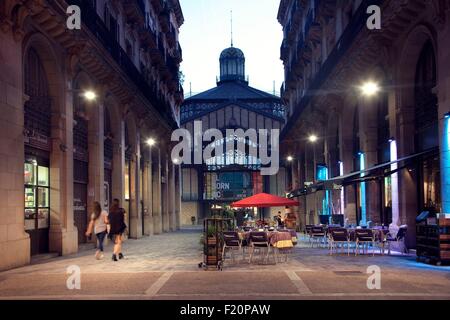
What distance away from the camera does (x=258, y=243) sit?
1625 cm

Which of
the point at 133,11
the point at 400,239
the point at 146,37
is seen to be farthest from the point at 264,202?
the point at 146,37

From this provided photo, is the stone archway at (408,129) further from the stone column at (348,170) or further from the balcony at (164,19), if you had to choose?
the balcony at (164,19)

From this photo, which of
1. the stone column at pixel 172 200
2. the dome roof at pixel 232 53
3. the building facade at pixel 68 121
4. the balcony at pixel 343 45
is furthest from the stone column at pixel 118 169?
the dome roof at pixel 232 53

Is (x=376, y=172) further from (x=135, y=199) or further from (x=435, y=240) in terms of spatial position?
(x=135, y=199)

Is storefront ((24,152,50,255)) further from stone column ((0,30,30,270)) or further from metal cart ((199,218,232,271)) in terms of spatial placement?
metal cart ((199,218,232,271))

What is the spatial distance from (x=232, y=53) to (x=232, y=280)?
7085cm

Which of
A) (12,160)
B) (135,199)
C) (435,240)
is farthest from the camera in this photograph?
(135,199)

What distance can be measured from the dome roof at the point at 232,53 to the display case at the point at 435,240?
6685cm

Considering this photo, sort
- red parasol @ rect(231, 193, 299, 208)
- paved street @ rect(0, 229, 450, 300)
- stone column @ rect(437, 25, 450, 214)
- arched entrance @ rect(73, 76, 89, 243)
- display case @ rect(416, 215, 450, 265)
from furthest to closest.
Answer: arched entrance @ rect(73, 76, 89, 243) < red parasol @ rect(231, 193, 299, 208) < stone column @ rect(437, 25, 450, 214) < display case @ rect(416, 215, 450, 265) < paved street @ rect(0, 229, 450, 300)

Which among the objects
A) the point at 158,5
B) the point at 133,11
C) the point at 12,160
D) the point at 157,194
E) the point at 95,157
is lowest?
the point at 157,194

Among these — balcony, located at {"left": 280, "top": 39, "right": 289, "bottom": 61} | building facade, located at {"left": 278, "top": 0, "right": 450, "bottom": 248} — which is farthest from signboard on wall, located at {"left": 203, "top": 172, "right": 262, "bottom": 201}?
building facade, located at {"left": 278, "top": 0, "right": 450, "bottom": 248}

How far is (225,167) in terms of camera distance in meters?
60.6

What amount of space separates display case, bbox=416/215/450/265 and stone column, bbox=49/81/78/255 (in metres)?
11.0

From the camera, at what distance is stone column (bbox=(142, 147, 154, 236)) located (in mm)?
A: 35375
